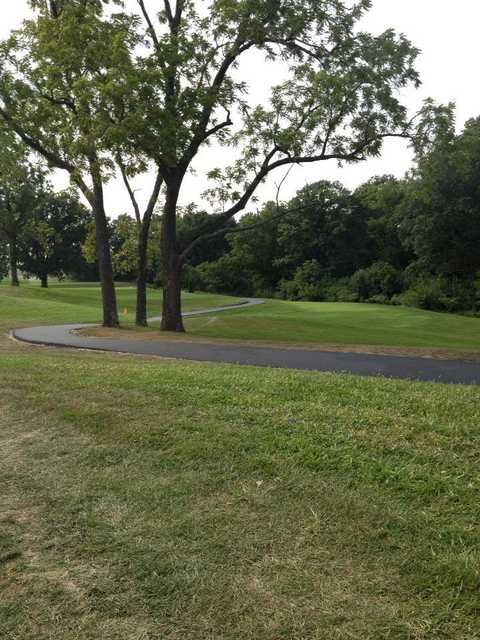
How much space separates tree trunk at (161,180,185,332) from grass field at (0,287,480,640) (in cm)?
1575

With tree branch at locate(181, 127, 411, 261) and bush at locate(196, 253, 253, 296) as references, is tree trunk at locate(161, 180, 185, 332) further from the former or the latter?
bush at locate(196, 253, 253, 296)

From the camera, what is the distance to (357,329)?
23625mm

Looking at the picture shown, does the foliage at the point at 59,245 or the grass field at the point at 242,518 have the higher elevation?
the foliage at the point at 59,245

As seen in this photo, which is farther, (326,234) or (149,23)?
(326,234)

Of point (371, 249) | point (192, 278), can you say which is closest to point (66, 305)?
point (192, 278)

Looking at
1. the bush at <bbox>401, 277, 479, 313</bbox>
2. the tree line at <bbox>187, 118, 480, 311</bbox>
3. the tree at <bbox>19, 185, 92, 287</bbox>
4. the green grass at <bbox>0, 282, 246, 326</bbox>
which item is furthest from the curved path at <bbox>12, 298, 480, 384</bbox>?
the tree at <bbox>19, 185, 92, 287</bbox>

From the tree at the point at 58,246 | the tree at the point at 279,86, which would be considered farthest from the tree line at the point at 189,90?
the tree at the point at 58,246

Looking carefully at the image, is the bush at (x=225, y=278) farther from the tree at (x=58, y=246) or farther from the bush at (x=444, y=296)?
the bush at (x=444, y=296)

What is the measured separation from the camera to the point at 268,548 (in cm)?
300

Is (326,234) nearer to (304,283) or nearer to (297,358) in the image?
(304,283)

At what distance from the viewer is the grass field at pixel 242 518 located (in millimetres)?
2438

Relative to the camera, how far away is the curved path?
404 inches

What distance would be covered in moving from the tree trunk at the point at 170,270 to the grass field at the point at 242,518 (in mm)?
15749

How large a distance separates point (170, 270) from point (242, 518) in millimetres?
19332
